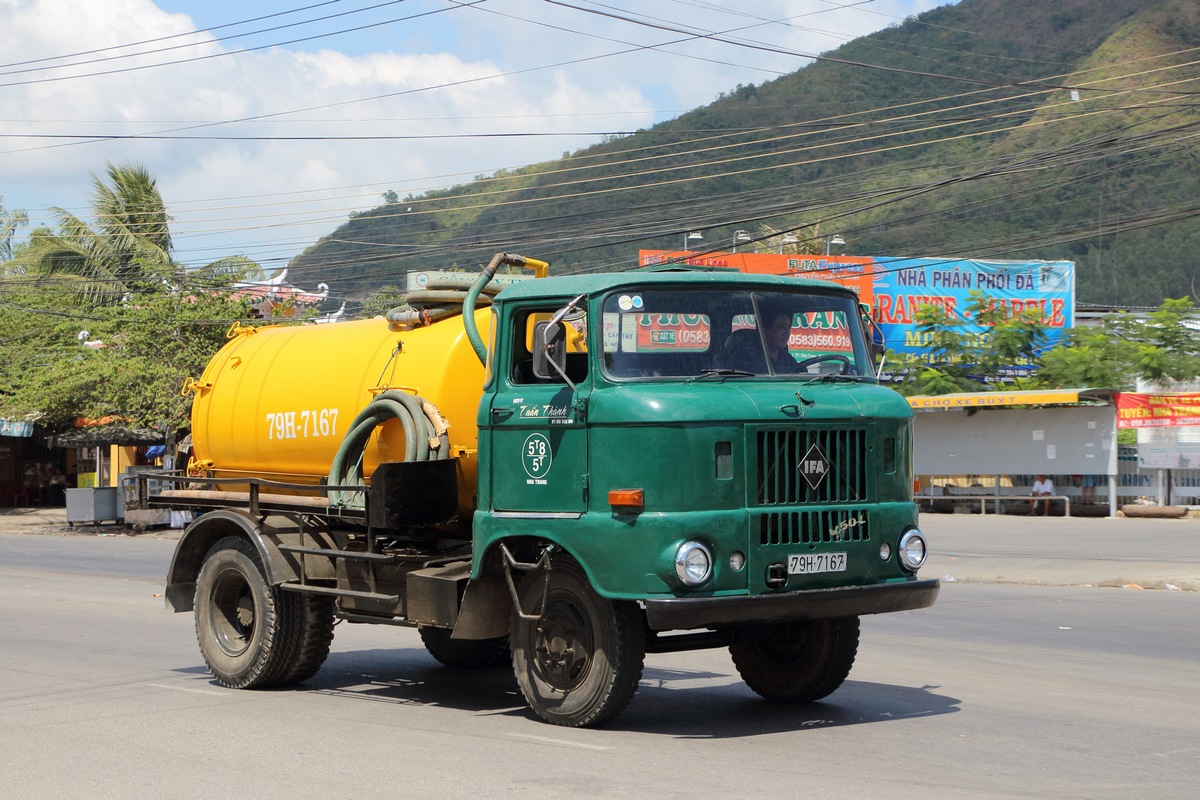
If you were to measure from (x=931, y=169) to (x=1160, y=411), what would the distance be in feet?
176

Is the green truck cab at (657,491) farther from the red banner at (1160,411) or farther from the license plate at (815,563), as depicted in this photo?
the red banner at (1160,411)

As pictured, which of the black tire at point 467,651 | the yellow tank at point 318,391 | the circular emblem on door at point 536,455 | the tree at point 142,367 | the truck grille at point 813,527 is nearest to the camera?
the truck grille at point 813,527

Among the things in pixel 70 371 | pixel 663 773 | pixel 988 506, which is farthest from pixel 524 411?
pixel 70 371

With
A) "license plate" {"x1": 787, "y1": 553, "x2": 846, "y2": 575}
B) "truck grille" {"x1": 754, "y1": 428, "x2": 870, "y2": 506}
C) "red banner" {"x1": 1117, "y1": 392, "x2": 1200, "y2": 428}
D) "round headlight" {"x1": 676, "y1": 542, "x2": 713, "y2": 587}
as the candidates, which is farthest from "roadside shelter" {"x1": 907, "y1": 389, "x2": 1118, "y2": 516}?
"round headlight" {"x1": 676, "y1": 542, "x2": 713, "y2": 587}

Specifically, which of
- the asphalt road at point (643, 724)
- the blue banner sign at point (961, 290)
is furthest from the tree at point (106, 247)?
the asphalt road at point (643, 724)

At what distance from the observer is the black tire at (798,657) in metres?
8.71

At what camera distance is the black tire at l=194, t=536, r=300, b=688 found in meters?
9.84

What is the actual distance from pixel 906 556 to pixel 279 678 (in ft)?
15.0

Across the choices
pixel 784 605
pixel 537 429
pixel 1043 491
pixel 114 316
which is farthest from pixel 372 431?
pixel 114 316

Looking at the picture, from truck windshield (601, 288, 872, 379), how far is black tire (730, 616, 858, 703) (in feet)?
5.34

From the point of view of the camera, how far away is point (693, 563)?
24.2 ft

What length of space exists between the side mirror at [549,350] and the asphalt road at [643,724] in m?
2.05

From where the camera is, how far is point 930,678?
10219 millimetres

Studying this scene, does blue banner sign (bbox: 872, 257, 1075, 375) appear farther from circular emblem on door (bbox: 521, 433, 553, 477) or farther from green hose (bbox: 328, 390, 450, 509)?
circular emblem on door (bbox: 521, 433, 553, 477)
